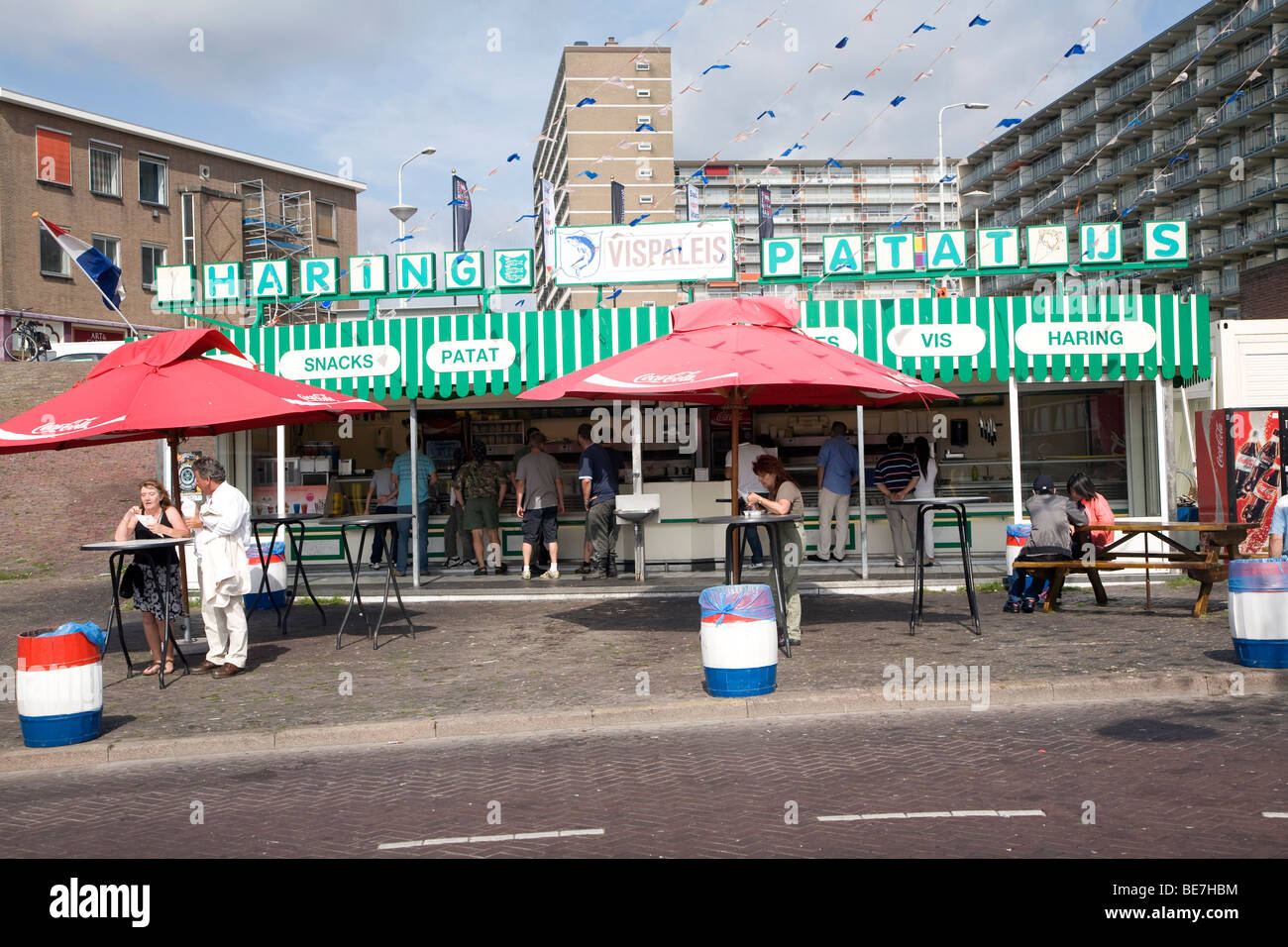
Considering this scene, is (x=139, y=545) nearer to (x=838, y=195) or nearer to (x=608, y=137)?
(x=608, y=137)

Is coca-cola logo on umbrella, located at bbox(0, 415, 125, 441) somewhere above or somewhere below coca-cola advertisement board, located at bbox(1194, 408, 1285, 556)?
above

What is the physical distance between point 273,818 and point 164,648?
455 cm

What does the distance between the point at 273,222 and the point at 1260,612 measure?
44.6 meters

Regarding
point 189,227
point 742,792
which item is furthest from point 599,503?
point 189,227

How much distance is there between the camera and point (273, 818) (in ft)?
19.0

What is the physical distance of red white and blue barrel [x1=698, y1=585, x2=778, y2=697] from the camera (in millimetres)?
8297

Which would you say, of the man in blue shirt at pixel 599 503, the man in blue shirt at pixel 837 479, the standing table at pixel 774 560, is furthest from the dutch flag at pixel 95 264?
the standing table at pixel 774 560

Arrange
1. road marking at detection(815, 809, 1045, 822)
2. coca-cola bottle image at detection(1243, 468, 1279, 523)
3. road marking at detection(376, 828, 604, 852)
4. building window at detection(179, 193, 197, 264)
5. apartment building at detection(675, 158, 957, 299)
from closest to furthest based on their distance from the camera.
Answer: road marking at detection(376, 828, 604, 852), road marking at detection(815, 809, 1045, 822), coca-cola bottle image at detection(1243, 468, 1279, 523), building window at detection(179, 193, 197, 264), apartment building at detection(675, 158, 957, 299)

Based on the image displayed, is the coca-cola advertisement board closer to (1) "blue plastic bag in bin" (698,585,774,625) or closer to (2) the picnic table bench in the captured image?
(2) the picnic table bench

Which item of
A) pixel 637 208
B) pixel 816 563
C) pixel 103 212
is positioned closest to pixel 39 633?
pixel 816 563

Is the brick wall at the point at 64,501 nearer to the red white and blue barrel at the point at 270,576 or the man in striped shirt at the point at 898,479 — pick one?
the red white and blue barrel at the point at 270,576

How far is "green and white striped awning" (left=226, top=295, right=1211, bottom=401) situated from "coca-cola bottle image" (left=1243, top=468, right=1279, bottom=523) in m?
1.76

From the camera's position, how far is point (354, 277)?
1653cm

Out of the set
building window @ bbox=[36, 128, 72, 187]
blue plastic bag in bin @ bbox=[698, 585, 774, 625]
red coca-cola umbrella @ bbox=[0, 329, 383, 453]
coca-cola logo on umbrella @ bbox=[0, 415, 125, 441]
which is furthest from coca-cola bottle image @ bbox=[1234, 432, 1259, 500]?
building window @ bbox=[36, 128, 72, 187]
